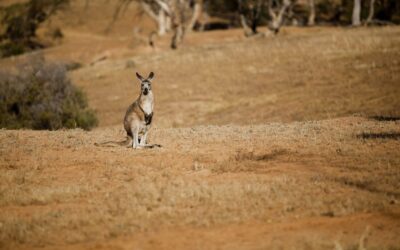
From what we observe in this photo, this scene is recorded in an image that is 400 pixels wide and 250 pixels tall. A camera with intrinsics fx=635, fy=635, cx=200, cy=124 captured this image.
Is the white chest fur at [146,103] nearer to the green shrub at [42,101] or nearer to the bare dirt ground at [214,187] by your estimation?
the bare dirt ground at [214,187]

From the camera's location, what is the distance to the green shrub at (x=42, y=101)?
26.4 meters

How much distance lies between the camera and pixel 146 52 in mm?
47406

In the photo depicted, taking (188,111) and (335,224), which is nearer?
(335,224)

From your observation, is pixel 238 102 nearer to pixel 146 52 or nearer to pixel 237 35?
pixel 146 52

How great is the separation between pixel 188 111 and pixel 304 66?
867cm

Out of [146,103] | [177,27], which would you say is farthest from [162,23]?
[146,103]

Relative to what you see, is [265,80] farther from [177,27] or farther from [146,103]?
[146,103]

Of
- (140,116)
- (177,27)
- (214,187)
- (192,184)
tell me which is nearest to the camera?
→ (214,187)

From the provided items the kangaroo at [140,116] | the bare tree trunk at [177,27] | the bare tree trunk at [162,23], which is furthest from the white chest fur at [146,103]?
the bare tree trunk at [162,23]

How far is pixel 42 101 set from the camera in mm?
27453

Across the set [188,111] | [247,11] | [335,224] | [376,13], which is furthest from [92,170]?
[376,13]

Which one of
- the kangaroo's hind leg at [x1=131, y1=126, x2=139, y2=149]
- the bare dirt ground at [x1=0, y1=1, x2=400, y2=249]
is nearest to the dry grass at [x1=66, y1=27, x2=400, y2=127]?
the bare dirt ground at [x1=0, y1=1, x2=400, y2=249]

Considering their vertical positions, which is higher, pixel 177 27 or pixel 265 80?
pixel 177 27

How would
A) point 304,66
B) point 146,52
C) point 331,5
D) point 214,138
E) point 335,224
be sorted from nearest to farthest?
1. point 335,224
2. point 214,138
3. point 304,66
4. point 146,52
5. point 331,5
